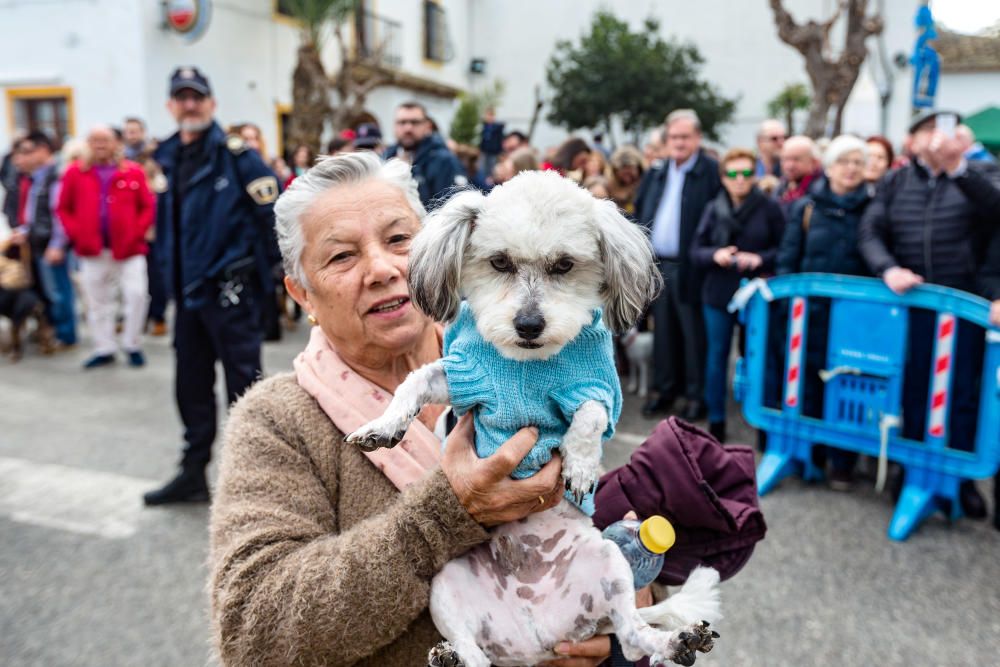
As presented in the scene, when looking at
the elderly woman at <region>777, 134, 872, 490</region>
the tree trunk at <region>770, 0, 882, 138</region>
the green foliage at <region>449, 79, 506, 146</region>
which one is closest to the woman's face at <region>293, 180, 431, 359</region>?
the elderly woman at <region>777, 134, 872, 490</region>

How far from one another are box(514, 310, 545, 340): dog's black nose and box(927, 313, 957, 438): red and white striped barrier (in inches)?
134

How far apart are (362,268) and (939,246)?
3.82 meters

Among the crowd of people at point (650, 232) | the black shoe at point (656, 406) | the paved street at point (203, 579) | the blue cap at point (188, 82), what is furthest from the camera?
the black shoe at point (656, 406)

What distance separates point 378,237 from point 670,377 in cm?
494

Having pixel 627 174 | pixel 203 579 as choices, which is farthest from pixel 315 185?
pixel 627 174

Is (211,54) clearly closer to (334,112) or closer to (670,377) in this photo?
(334,112)

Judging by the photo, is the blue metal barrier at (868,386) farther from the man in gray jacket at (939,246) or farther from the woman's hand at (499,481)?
the woman's hand at (499,481)

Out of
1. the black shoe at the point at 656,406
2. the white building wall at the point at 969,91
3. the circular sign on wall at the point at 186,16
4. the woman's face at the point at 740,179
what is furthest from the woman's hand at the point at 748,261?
the white building wall at the point at 969,91

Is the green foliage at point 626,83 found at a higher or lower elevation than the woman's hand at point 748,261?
higher

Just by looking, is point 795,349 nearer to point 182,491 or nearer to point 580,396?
point 580,396

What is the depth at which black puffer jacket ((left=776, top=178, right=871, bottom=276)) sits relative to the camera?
4.87 m

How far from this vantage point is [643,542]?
5.08ft

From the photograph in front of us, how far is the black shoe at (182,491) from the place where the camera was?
4.56 metres

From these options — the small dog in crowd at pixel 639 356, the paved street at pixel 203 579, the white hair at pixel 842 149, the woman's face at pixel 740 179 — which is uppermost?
the white hair at pixel 842 149
